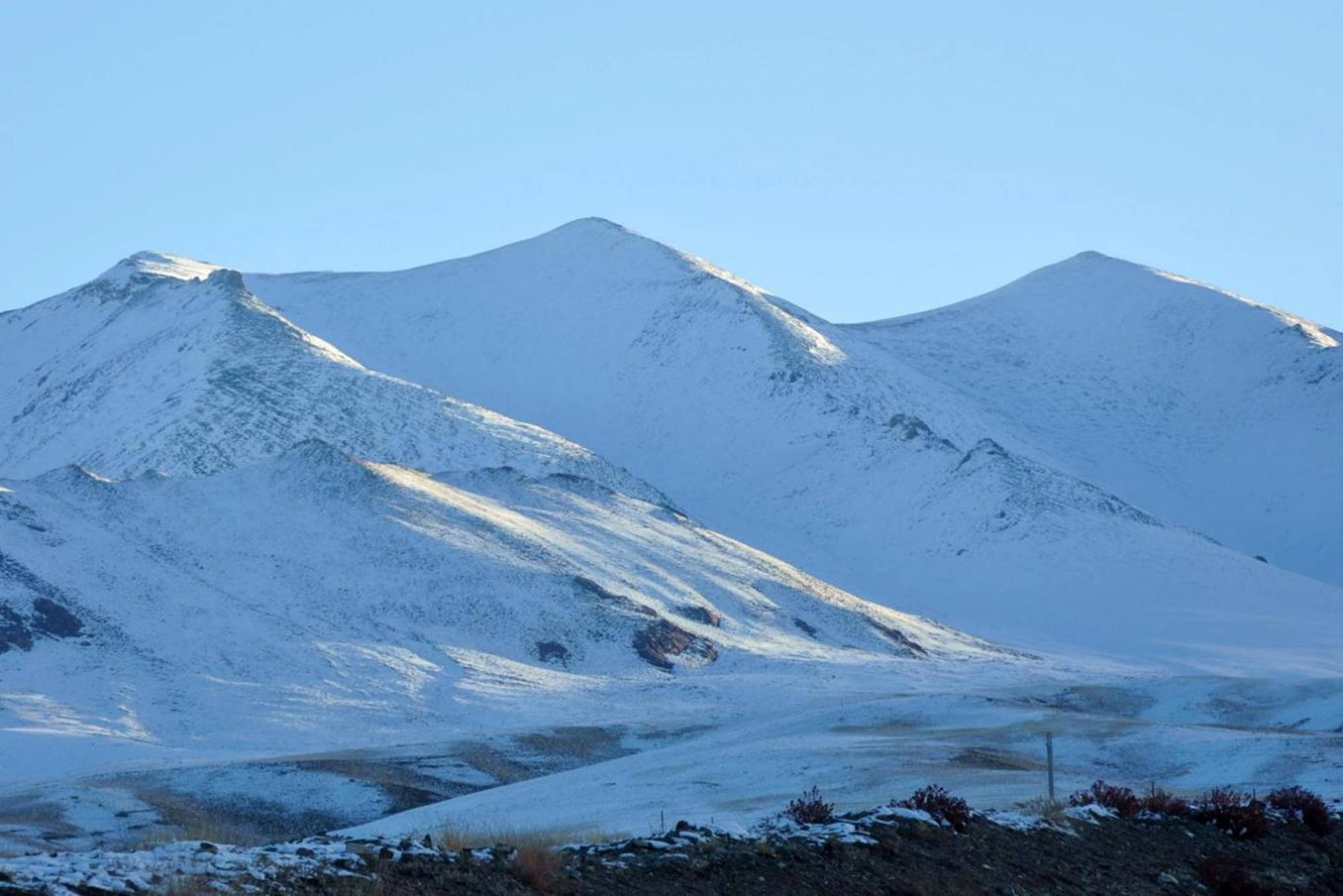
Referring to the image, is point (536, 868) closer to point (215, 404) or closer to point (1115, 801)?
point (1115, 801)

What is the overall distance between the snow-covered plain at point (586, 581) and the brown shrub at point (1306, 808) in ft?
18.4

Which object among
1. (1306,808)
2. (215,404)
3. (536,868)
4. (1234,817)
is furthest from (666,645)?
(536,868)

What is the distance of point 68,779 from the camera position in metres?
51.8

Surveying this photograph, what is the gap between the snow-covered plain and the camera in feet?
158

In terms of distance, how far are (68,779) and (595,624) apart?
47.6 metres

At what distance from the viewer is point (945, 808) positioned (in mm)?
22562

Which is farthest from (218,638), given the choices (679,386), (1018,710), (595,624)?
(679,386)

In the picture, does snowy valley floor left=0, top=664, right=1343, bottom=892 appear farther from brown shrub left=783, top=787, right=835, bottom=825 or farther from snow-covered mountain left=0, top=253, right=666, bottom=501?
snow-covered mountain left=0, top=253, right=666, bottom=501

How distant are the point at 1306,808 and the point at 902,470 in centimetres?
13231

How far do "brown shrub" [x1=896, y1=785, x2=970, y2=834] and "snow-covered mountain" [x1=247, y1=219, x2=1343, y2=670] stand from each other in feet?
311

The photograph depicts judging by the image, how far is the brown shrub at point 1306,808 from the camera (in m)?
26.6

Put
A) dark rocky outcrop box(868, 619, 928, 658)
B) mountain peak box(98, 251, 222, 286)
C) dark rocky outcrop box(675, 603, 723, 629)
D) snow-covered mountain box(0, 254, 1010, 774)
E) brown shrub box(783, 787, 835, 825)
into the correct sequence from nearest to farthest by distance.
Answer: brown shrub box(783, 787, 835, 825) < snow-covered mountain box(0, 254, 1010, 774) < dark rocky outcrop box(675, 603, 723, 629) < dark rocky outcrop box(868, 619, 928, 658) < mountain peak box(98, 251, 222, 286)

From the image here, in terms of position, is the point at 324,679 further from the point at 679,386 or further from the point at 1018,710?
the point at 679,386

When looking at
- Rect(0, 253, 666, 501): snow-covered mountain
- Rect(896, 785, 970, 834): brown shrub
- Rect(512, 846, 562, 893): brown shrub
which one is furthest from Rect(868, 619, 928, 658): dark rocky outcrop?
Rect(512, 846, 562, 893): brown shrub
